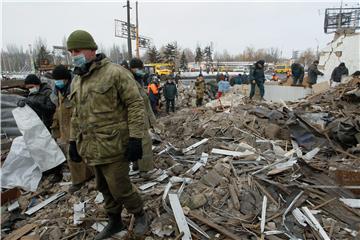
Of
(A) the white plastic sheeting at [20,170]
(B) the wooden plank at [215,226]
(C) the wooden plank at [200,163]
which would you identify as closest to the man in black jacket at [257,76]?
(C) the wooden plank at [200,163]

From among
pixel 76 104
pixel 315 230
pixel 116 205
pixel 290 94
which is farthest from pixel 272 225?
pixel 290 94

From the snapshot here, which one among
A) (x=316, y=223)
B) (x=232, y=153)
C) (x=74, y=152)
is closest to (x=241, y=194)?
(x=316, y=223)

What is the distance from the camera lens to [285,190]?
140 inches

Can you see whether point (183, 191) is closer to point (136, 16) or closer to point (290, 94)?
point (290, 94)

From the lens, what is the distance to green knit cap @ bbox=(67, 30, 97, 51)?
259 cm

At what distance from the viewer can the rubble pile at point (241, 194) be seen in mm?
3086

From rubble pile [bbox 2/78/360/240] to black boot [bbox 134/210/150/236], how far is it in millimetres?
88

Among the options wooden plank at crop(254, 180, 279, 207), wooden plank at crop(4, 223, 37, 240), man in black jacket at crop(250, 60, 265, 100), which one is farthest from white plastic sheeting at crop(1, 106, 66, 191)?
man in black jacket at crop(250, 60, 265, 100)

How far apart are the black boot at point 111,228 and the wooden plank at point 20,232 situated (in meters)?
1.04

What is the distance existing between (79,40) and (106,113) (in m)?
0.76

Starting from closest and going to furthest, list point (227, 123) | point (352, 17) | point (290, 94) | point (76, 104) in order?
point (76, 104)
point (227, 123)
point (290, 94)
point (352, 17)

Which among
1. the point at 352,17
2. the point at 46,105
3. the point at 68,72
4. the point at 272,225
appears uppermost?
the point at 352,17

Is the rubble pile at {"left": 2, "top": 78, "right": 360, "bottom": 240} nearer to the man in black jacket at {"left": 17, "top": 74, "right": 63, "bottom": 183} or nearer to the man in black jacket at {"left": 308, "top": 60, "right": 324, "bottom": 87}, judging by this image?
the man in black jacket at {"left": 17, "top": 74, "right": 63, "bottom": 183}

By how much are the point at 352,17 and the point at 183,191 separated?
92.5ft
